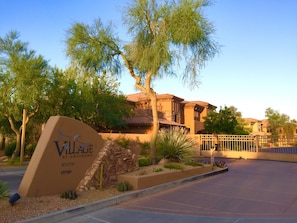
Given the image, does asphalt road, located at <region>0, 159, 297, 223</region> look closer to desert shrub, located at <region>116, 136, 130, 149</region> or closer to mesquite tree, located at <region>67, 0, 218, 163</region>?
mesquite tree, located at <region>67, 0, 218, 163</region>

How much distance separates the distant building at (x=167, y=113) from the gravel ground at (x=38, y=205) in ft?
82.4

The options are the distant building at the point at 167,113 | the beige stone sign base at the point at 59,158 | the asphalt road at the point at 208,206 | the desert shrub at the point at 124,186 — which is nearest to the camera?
the asphalt road at the point at 208,206

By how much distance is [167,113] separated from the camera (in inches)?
1586

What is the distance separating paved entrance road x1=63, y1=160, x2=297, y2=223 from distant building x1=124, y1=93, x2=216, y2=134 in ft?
73.9

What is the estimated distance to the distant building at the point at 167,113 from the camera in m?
35.7

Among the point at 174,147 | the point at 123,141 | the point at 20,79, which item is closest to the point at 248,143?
the point at 123,141

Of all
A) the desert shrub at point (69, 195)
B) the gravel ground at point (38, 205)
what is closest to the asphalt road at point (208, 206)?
the gravel ground at point (38, 205)

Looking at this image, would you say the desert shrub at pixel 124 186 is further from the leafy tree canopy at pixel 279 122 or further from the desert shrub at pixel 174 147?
the leafy tree canopy at pixel 279 122

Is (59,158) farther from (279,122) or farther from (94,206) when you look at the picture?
(279,122)

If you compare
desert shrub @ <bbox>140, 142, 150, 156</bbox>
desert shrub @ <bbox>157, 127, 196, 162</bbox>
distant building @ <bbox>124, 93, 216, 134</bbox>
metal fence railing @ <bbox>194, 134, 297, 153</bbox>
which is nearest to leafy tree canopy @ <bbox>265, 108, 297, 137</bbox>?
distant building @ <bbox>124, 93, 216, 134</bbox>

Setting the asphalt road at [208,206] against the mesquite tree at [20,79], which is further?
the mesquite tree at [20,79]

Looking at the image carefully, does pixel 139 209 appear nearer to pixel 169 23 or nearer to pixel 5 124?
pixel 169 23

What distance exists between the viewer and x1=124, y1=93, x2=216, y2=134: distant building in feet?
117

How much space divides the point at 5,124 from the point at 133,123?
46.3 feet
